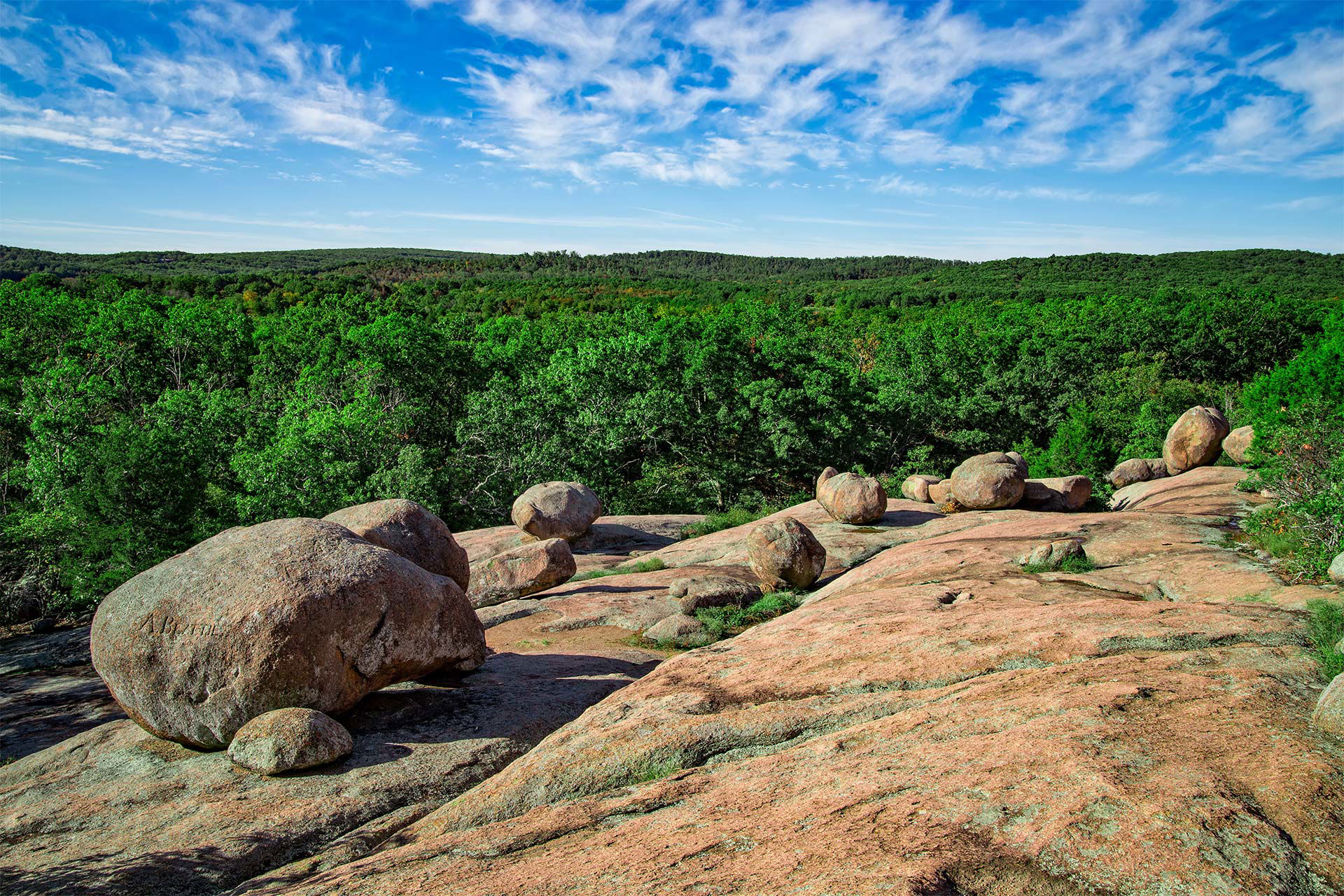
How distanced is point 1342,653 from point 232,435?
120 ft

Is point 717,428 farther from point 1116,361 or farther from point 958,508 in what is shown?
point 1116,361

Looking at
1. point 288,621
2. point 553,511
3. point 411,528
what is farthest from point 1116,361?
point 288,621

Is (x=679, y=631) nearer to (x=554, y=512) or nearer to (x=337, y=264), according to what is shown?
(x=554, y=512)

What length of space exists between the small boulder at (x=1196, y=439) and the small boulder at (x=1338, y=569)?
23.8m

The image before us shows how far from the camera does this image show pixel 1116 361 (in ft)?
190

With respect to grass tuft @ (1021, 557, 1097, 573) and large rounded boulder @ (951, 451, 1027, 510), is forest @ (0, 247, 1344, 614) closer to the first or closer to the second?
grass tuft @ (1021, 557, 1097, 573)

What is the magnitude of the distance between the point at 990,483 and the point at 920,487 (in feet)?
16.7

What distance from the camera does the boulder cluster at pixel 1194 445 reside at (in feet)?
99.4

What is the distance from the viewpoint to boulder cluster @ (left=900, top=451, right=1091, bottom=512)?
2597 cm

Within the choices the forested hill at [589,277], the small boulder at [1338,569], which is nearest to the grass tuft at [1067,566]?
the small boulder at [1338,569]

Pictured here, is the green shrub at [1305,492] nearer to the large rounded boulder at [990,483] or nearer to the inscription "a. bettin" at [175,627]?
the large rounded boulder at [990,483]

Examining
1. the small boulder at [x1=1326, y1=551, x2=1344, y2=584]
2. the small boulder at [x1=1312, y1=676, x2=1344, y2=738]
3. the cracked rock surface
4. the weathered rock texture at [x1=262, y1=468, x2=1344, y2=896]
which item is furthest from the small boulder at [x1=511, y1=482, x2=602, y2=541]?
the small boulder at [x1=1312, y1=676, x2=1344, y2=738]

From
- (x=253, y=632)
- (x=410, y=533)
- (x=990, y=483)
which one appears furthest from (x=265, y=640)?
(x=990, y=483)

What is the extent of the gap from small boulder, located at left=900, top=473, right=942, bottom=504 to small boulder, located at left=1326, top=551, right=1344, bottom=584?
18.4m
